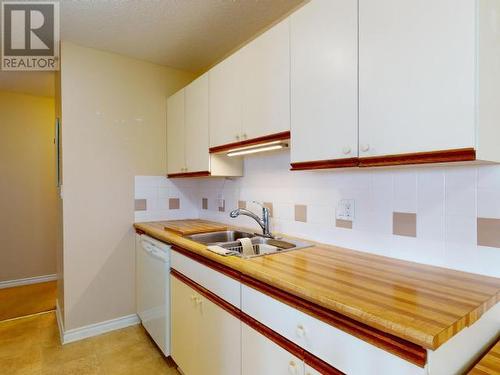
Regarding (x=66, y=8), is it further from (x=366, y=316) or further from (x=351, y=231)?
(x=366, y=316)

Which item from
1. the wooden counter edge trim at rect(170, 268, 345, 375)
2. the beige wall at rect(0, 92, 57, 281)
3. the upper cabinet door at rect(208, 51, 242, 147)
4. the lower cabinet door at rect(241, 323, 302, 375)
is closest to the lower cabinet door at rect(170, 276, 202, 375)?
the wooden counter edge trim at rect(170, 268, 345, 375)

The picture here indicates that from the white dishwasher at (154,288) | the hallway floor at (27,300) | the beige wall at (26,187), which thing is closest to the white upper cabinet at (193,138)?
the white dishwasher at (154,288)

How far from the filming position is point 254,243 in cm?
189

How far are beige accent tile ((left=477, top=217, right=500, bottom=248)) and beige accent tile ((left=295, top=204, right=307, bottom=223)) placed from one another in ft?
2.87

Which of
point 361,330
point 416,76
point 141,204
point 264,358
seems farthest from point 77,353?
point 416,76

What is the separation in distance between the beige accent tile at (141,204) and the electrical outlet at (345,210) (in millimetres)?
1799

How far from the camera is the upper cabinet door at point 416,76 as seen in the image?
0.88 meters

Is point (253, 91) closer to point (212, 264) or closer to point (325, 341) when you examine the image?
point (212, 264)

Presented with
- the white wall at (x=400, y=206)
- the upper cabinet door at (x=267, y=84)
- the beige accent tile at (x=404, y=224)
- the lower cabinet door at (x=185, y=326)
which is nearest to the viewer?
the white wall at (x=400, y=206)

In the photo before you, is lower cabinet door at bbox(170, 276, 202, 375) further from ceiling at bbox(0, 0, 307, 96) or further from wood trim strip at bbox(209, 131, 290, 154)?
ceiling at bbox(0, 0, 307, 96)

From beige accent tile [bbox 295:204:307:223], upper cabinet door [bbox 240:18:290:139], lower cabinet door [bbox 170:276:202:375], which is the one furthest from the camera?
beige accent tile [bbox 295:204:307:223]

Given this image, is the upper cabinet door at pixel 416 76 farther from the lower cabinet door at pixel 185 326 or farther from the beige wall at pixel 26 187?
the beige wall at pixel 26 187

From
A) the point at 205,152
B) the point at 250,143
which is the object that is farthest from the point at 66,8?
the point at 250,143

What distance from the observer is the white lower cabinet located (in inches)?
53.3
